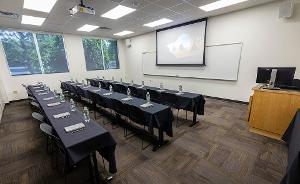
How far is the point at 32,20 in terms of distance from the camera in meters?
5.02

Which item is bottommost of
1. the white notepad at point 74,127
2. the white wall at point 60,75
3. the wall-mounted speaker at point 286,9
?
the white notepad at point 74,127

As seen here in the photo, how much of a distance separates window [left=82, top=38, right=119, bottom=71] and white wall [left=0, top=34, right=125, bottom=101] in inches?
Result: 12.6

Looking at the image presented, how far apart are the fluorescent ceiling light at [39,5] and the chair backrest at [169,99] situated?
3.65 metres

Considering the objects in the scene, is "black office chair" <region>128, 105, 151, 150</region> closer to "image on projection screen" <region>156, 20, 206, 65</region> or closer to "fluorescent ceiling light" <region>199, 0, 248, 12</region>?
"fluorescent ceiling light" <region>199, 0, 248, 12</region>

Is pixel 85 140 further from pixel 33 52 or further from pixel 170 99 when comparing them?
pixel 33 52

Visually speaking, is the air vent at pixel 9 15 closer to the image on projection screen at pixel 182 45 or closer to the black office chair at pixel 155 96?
the black office chair at pixel 155 96

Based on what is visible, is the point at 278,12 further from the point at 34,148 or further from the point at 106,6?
the point at 34,148

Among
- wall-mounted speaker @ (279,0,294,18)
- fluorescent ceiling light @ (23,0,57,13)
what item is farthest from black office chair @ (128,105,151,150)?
wall-mounted speaker @ (279,0,294,18)

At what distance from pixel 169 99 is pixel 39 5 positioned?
4.23 metres

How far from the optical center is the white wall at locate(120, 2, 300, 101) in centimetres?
387

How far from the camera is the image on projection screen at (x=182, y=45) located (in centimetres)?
570

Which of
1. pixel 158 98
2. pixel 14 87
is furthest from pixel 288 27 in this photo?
pixel 14 87

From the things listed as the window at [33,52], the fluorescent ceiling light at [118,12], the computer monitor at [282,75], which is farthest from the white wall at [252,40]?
the window at [33,52]

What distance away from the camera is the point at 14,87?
20.6 feet
